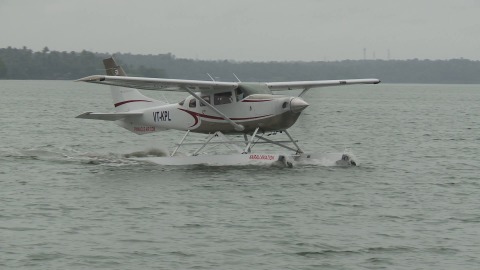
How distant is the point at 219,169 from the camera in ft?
72.8

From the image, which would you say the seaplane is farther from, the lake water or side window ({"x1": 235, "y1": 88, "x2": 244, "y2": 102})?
A: the lake water

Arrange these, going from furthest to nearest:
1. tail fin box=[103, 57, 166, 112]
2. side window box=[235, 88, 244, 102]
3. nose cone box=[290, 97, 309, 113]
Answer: tail fin box=[103, 57, 166, 112]
side window box=[235, 88, 244, 102]
nose cone box=[290, 97, 309, 113]

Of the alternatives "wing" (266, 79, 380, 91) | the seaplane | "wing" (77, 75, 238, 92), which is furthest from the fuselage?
"wing" (266, 79, 380, 91)

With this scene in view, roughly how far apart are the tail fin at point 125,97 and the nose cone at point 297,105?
4571mm

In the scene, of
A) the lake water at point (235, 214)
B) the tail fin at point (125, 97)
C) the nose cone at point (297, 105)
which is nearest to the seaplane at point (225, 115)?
the nose cone at point (297, 105)

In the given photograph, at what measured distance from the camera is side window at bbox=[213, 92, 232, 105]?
22.7 m

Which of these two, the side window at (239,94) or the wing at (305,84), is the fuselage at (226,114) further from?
the wing at (305,84)

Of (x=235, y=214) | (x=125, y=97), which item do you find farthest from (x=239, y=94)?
(x=235, y=214)

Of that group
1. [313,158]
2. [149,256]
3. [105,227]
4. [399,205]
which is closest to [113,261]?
[149,256]

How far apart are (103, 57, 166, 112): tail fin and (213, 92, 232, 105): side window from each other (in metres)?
2.31

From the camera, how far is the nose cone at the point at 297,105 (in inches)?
841

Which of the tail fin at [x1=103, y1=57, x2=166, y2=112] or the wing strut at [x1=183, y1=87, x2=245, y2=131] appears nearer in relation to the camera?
the wing strut at [x1=183, y1=87, x2=245, y2=131]

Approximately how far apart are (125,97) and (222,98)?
3.65m

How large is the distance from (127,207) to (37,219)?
1.88 meters
